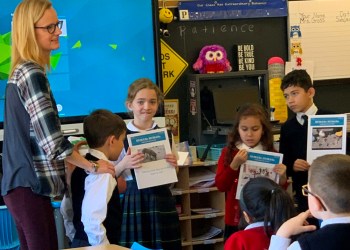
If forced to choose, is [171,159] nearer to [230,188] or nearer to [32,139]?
[230,188]

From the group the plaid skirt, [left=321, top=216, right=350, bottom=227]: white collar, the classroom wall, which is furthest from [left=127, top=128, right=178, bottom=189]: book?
the classroom wall

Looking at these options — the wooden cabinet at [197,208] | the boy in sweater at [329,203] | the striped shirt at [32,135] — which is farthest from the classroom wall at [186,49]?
the boy in sweater at [329,203]

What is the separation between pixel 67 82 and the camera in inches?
156

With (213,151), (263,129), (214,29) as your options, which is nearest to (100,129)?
(263,129)

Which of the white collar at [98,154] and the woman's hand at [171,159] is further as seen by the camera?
the woman's hand at [171,159]

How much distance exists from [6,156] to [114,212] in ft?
1.86

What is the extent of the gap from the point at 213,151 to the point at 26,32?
7.11 feet

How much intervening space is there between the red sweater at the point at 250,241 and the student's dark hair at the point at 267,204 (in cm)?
3

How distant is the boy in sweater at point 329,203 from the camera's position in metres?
1.73

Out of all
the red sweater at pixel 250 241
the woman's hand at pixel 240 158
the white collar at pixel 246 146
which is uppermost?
the white collar at pixel 246 146

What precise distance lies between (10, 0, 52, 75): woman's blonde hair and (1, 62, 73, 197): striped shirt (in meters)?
→ 0.05

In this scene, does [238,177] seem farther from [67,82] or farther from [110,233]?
[67,82]

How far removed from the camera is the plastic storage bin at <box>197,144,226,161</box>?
4180mm

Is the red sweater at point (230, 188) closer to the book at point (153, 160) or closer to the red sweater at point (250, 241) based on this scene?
the book at point (153, 160)
